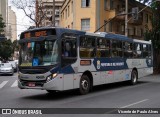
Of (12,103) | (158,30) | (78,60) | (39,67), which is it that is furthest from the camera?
(158,30)

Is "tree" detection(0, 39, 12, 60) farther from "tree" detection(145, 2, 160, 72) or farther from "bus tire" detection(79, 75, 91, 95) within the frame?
"bus tire" detection(79, 75, 91, 95)

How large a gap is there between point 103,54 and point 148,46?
7.07 m

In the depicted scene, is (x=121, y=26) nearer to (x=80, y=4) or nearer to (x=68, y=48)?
(x=80, y=4)

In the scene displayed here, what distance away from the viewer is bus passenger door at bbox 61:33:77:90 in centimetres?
1350

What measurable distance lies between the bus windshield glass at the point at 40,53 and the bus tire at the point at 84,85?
2180 mm

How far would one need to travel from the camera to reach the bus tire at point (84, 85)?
14789 mm

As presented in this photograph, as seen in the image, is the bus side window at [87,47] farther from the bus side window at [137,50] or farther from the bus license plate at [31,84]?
the bus side window at [137,50]

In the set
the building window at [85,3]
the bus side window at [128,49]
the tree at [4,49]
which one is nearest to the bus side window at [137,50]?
the bus side window at [128,49]

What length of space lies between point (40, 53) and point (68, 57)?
120 centimetres

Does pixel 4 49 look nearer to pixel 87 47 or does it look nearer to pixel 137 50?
pixel 137 50

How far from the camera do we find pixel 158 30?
35281mm

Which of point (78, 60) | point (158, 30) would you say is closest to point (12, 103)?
point (78, 60)

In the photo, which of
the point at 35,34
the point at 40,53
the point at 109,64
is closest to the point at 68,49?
the point at 40,53

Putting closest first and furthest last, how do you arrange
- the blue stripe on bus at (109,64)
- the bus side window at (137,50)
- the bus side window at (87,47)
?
the bus side window at (87,47)
the blue stripe on bus at (109,64)
the bus side window at (137,50)
